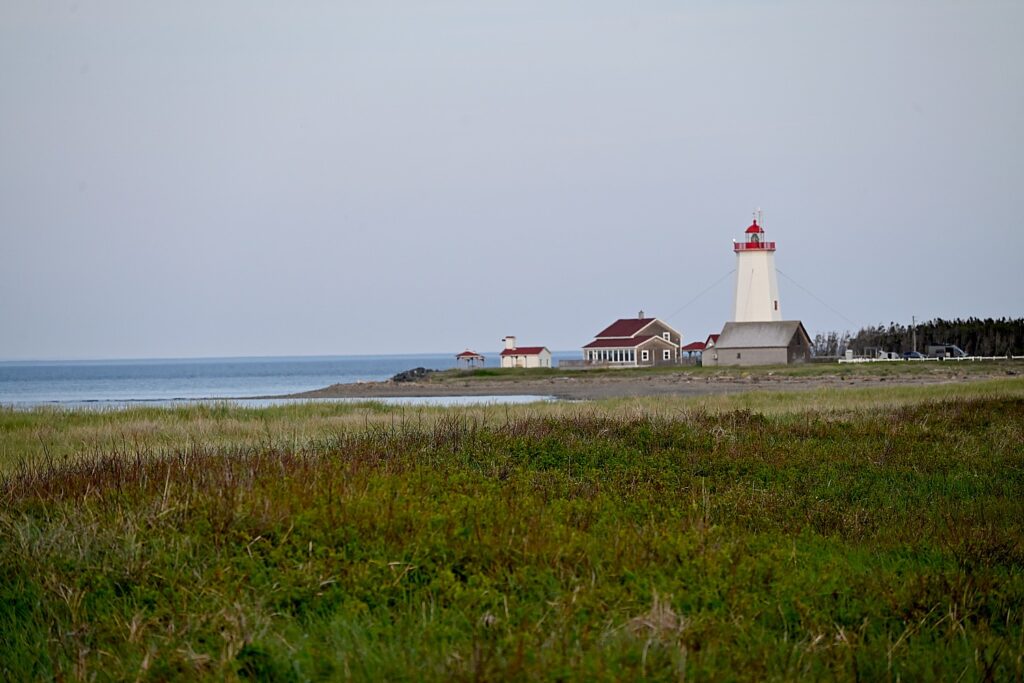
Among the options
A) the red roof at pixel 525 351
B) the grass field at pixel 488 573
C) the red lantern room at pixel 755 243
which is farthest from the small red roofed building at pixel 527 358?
the grass field at pixel 488 573

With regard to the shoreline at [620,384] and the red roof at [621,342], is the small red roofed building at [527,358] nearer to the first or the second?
the red roof at [621,342]

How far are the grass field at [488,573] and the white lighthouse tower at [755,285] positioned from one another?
62.1 m

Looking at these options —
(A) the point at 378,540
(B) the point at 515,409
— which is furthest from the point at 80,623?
(B) the point at 515,409

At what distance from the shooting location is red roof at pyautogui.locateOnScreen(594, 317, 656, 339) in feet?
266

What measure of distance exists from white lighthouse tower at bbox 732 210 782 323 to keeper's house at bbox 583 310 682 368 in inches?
337

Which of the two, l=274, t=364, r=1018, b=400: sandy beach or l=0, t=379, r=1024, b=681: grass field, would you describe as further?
l=274, t=364, r=1018, b=400: sandy beach

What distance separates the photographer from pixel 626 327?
269 feet

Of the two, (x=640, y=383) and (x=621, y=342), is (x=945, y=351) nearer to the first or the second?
(x=621, y=342)

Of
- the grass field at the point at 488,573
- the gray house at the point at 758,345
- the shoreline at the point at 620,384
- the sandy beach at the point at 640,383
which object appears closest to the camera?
the grass field at the point at 488,573

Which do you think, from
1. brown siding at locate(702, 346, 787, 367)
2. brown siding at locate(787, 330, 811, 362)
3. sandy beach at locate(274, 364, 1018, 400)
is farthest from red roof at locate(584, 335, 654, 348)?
brown siding at locate(787, 330, 811, 362)

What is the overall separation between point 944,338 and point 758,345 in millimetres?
24395

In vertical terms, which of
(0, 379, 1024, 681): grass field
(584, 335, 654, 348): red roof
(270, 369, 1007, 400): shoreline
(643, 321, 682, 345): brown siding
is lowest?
(0, 379, 1024, 681): grass field

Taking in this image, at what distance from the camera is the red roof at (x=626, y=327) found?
A: 266 feet

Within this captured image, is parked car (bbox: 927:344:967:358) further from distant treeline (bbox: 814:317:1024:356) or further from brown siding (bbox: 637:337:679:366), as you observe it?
brown siding (bbox: 637:337:679:366)
